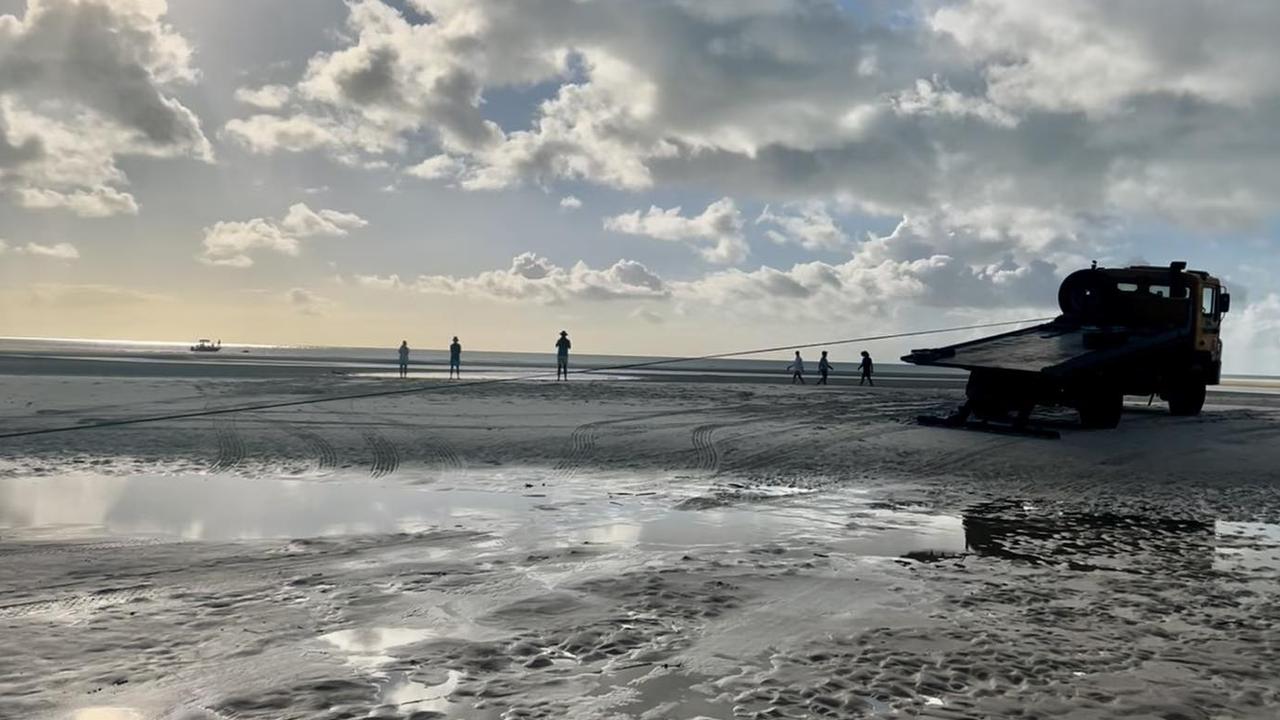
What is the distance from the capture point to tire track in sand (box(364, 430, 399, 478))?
11748mm

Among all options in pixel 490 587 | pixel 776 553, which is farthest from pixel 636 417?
pixel 490 587

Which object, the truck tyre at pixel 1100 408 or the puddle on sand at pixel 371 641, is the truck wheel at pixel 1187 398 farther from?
the puddle on sand at pixel 371 641

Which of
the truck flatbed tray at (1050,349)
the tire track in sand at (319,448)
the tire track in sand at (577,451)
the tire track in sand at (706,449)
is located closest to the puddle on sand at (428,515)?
the tire track in sand at (319,448)

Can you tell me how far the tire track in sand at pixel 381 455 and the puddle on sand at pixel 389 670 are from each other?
6.63m

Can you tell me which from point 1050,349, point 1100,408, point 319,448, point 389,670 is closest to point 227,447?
point 319,448

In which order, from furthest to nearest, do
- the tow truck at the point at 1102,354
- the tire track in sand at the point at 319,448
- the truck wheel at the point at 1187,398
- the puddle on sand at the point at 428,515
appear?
1. the truck wheel at the point at 1187,398
2. the tow truck at the point at 1102,354
3. the tire track in sand at the point at 319,448
4. the puddle on sand at the point at 428,515

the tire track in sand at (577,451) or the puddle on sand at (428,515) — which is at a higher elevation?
the tire track in sand at (577,451)

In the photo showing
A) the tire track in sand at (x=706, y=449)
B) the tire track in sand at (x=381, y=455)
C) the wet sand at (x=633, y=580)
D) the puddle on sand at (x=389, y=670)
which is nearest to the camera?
the puddle on sand at (x=389, y=670)

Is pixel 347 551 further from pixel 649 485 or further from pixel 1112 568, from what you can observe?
pixel 1112 568

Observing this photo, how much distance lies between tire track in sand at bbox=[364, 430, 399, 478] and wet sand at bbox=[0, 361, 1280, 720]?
0.37 feet

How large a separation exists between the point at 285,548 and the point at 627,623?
11.6 ft

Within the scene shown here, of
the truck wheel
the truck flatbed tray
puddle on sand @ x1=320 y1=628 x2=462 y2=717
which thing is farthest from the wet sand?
the truck wheel

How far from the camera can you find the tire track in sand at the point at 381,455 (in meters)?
11.7

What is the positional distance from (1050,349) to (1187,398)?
214 inches
